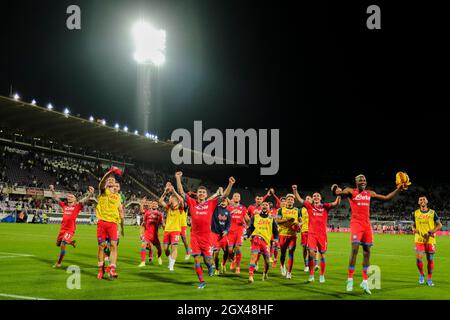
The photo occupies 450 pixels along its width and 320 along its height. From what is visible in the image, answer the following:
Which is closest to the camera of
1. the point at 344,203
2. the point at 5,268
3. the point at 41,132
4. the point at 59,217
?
the point at 5,268

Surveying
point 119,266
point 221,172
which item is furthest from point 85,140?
point 119,266

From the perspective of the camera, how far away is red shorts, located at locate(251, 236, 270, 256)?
40.0 ft

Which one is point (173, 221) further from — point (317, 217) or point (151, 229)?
point (317, 217)

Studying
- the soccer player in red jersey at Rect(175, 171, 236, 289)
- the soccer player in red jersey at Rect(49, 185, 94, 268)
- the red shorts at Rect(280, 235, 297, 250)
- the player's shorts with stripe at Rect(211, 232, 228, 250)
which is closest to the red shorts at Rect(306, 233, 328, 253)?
the red shorts at Rect(280, 235, 297, 250)

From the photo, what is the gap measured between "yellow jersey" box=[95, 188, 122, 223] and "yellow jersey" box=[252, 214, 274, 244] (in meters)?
3.65

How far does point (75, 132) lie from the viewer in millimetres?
55156

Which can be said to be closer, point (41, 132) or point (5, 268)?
point (5, 268)

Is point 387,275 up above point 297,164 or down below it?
below

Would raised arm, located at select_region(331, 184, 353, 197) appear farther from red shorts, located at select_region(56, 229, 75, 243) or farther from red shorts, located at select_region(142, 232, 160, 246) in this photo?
red shorts, located at select_region(56, 229, 75, 243)

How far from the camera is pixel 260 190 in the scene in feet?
266

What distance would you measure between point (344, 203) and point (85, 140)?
3986cm

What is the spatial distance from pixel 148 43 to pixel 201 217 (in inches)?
1819

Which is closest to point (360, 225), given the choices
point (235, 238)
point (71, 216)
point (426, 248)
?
point (426, 248)

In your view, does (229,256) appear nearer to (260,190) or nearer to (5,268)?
(5,268)
